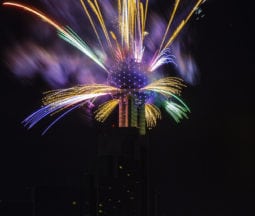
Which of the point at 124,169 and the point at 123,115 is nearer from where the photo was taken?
the point at 124,169

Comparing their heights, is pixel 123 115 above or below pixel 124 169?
above

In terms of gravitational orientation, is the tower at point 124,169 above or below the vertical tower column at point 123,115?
below

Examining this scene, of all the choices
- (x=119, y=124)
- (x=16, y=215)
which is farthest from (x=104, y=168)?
(x=16, y=215)

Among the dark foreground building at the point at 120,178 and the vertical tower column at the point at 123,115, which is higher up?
the vertical tower column at the point at 123,115

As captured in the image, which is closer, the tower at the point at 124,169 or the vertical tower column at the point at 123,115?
the tower at the point at 124,169

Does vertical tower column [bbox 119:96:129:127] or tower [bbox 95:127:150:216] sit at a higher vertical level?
vertical tower column [bbox 119:96:129:127]

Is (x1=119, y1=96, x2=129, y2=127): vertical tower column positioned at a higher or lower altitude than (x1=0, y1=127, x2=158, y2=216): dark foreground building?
higher

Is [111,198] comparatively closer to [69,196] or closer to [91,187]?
[91,187]

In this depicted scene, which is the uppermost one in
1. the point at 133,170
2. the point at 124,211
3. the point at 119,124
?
the point at 119,124

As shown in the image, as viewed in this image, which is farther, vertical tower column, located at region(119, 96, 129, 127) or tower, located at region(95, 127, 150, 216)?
vertical tower column, located at region(119, 96, 129, 127)

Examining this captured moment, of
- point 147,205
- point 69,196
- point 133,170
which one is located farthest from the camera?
point 69,196

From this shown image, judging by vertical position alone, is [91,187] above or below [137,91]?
below
